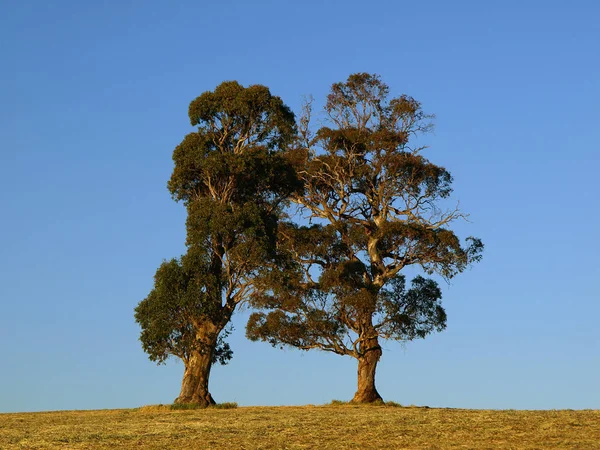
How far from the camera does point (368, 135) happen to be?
53.6 metres

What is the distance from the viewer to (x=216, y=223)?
1757 inches

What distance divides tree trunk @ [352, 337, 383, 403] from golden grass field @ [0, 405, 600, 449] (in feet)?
30.9

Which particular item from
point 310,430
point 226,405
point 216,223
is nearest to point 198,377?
point 226,405

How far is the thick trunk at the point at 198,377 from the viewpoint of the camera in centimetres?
4506

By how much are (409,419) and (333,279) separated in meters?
14.9

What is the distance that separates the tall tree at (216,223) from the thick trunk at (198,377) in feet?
0.17

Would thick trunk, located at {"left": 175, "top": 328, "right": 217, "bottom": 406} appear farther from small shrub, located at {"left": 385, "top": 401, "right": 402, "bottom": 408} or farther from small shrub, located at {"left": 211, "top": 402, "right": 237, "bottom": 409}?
small shrub, located at {"left": 385, "top": 401, "right": 402, "bottom": 408}

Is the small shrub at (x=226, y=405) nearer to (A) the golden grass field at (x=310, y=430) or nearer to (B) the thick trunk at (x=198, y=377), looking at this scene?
(B) the thick trunk at (x=198, y=377)

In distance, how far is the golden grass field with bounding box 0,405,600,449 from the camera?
27.3 m

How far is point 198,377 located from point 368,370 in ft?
32.3

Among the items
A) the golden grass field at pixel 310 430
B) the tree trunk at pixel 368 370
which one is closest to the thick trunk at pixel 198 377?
the golden grass field at pixel 310 430

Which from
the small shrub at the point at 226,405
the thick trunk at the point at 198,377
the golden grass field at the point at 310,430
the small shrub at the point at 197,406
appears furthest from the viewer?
the thick trunk at the point at 198,377

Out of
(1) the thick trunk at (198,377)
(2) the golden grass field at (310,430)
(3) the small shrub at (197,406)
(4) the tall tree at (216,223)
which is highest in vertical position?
(4) the tall tree at (216,223)

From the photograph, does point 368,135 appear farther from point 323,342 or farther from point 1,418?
point 1,418
